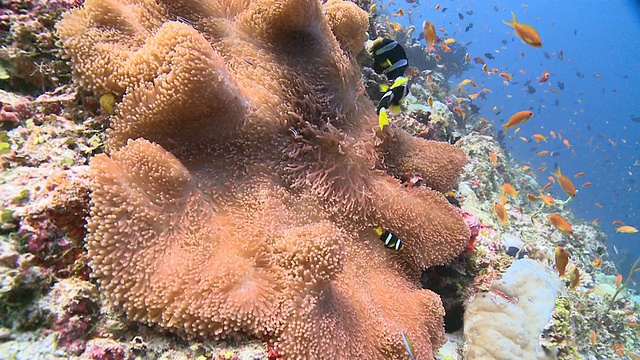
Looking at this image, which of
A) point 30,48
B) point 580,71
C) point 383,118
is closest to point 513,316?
point 383,118

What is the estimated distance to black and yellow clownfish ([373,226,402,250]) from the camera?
9.26 ft

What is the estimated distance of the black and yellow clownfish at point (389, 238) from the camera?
2.82m

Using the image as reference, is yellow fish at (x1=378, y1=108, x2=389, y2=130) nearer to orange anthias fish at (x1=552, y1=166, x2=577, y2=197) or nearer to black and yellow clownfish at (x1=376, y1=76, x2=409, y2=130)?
black and yellow clownfish at (x1=376, y1=76, x2=409, y2=130)

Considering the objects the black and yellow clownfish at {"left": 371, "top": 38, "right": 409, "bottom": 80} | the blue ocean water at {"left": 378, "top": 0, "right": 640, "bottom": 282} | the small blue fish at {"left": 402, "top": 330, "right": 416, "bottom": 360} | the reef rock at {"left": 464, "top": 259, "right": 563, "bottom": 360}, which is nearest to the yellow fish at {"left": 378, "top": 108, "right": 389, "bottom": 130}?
the black and yellow clownfish at {"left": 371, "top": 38, "right": 409, "bottom": 80}

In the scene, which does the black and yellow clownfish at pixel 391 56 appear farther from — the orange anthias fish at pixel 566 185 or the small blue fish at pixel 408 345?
the orange anthias fish at pixel 566 185

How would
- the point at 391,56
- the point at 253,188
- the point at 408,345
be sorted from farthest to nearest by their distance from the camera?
the point at 391,56, the point at 253,188, the point at 408,345

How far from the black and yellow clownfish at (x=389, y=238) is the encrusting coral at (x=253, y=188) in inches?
2.8

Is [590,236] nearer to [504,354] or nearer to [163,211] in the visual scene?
[504,354]

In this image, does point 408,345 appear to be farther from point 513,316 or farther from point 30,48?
point 30,48

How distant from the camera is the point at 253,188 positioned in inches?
97.6

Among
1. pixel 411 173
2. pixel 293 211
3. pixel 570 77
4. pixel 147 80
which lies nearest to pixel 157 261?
pixel 293 211

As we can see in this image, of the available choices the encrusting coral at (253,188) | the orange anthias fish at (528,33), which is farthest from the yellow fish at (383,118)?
the orange anthias fish at (528,33)

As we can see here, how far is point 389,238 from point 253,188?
1.15 meters

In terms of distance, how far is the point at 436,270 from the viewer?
3.59 meters
